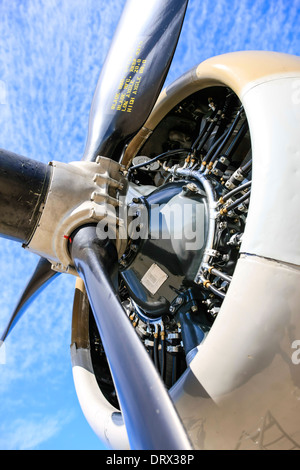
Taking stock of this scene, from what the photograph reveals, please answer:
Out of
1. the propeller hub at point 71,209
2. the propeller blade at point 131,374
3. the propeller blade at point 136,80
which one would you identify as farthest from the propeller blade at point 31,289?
the propeller blade at point 131,374

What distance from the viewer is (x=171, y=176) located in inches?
207

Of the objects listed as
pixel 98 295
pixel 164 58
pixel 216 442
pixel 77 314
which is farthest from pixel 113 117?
pixel 216 442

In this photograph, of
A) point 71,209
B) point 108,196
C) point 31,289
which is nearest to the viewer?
point 71,209

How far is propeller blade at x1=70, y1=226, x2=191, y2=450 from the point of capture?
5.79ft

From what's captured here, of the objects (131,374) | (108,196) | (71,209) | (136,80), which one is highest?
(136,80)

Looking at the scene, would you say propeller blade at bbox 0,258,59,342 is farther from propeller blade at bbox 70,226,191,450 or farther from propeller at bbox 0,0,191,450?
propeller blade at bbox 70,226,191,450

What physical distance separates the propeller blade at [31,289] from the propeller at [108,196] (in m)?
0.01

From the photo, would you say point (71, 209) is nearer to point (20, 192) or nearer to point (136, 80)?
point (20, 192)

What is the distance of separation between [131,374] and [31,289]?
315 cm

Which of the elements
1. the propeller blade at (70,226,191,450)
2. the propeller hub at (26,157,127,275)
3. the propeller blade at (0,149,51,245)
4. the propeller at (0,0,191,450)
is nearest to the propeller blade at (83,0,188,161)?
the propeller at (0,0,191,450)

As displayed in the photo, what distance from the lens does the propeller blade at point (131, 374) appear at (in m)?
1.77

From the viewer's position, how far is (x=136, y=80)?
4.27m

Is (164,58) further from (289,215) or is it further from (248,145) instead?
(289,215)

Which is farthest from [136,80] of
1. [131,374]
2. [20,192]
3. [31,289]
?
[131,374]
